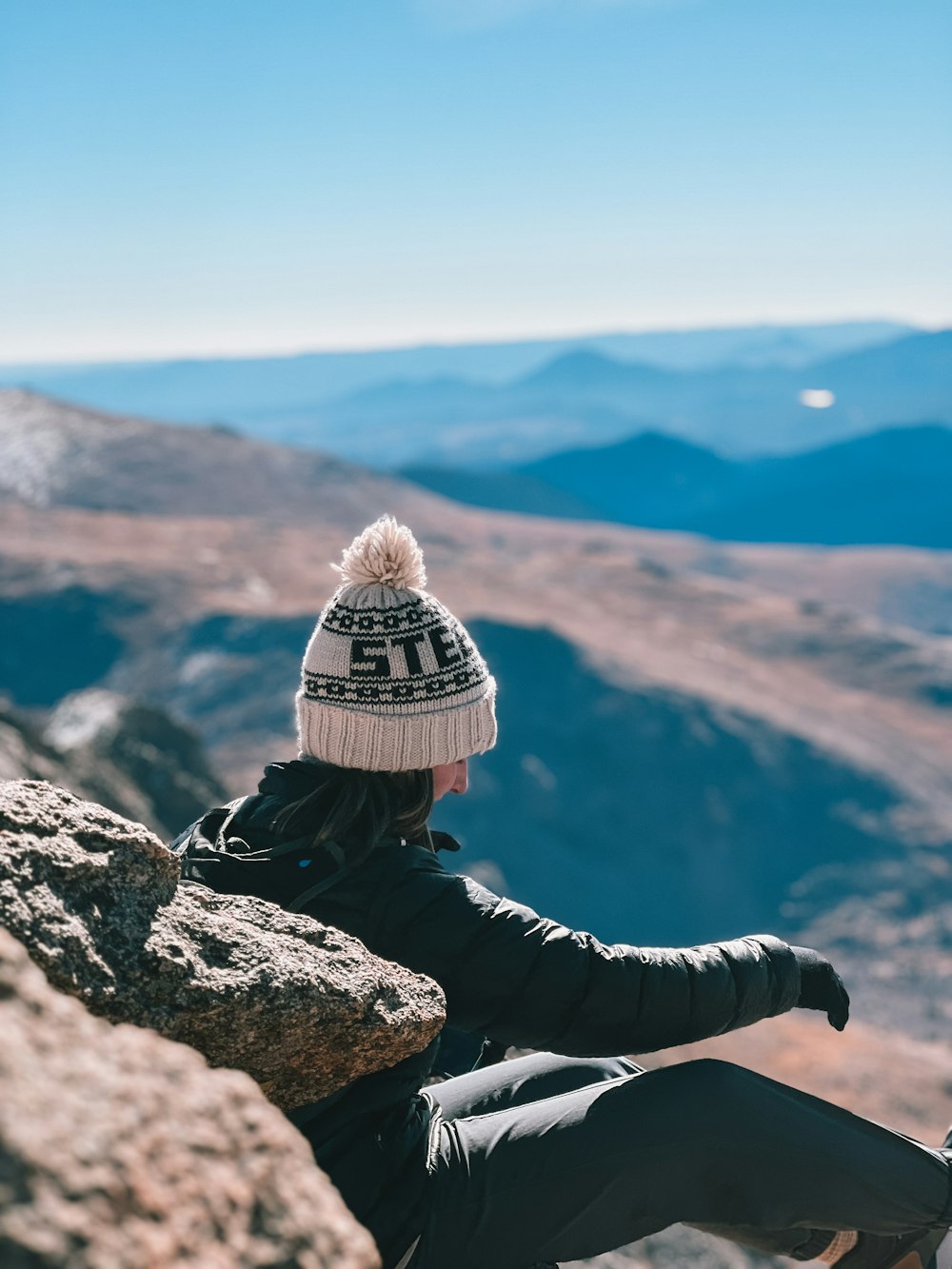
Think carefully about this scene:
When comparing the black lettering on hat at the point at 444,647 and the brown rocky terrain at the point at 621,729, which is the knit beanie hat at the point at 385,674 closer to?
the black lettering on hat at the point at 444,647

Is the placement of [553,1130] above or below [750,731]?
above

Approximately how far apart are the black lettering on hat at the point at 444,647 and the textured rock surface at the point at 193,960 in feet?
2.61

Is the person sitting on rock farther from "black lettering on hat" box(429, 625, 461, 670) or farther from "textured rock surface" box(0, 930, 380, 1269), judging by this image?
"textured rock surface" box(0, 930, 380, 1269)

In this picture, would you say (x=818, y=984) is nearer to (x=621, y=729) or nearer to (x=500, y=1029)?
(x=500, y=1029)

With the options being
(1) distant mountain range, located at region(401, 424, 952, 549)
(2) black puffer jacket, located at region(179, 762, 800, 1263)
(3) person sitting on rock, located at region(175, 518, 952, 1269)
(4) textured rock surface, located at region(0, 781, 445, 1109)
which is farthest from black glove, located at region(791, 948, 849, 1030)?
(1) distant mountain range, located at region(401, 424, 952, 549)

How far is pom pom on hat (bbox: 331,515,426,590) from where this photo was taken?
310 centimetres

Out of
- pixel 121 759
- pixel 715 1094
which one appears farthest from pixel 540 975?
pixel 121 759

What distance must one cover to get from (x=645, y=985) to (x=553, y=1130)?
1.48ft

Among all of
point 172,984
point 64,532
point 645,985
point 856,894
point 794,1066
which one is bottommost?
point 856,894

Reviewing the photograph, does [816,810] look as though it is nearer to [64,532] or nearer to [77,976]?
[64,532]

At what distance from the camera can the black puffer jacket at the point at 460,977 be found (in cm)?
266

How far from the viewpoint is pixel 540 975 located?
268cm

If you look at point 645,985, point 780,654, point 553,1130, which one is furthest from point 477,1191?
point 780,654

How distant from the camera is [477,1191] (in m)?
2.83
